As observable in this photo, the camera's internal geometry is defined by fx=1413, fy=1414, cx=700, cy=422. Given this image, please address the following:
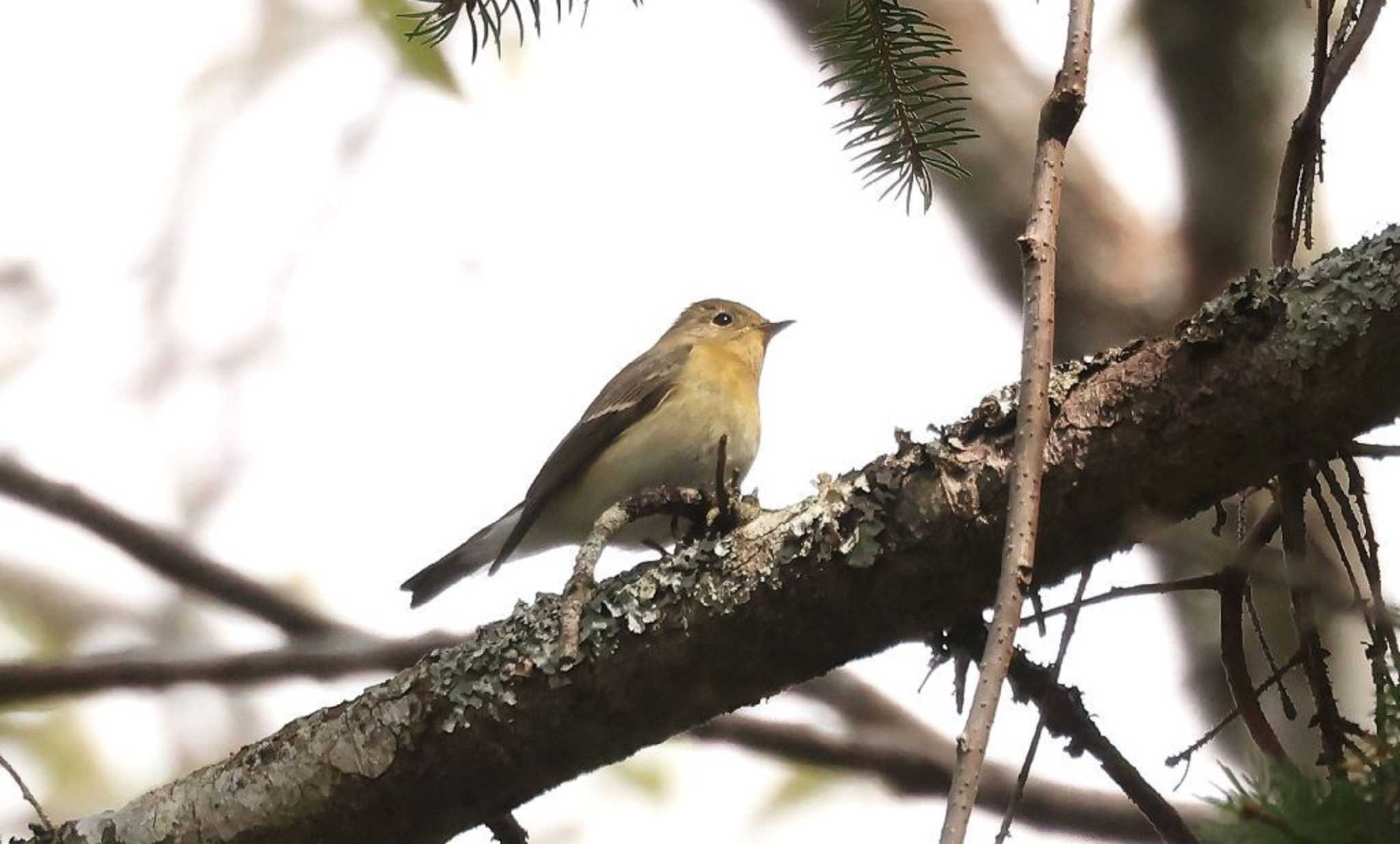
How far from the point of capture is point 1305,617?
1.91m

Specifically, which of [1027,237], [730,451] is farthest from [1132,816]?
[1027,237]

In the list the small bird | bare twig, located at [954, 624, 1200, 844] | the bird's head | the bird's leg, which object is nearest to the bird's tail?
the small bird

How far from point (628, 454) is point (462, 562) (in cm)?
63

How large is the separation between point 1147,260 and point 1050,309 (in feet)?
8.95

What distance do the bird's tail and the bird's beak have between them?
3.87ft

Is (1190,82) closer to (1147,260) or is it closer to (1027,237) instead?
(1147,260)

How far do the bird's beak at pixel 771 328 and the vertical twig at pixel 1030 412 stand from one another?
10.3ft

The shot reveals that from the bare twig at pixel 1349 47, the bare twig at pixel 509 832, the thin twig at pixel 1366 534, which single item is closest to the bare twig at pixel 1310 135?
the bare twig at pixel 1349 47

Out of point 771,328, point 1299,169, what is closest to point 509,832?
point 1299,169

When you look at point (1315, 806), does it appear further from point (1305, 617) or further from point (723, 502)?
point (723, 502)

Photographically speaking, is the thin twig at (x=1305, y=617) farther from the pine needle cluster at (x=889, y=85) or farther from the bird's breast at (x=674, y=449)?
the bird's breast at (x=674, y=449)

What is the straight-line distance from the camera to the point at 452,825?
2.03 meters

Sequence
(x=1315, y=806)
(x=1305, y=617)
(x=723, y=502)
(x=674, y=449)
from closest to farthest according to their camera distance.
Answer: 1. (x=1315, y=806)
2. (x=1305, y=617)
3. (x=723, y=502)
4. (x=674, y=449)

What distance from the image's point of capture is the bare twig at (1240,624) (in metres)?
1.92
